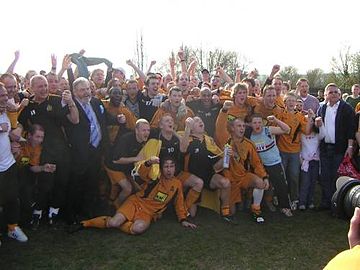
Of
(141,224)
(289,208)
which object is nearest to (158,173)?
(141,224)

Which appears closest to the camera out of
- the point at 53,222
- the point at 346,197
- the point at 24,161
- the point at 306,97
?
the point at 346,197

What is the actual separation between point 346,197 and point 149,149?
3.76 meters

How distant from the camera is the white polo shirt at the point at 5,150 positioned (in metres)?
4.91

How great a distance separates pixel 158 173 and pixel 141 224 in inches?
25.2

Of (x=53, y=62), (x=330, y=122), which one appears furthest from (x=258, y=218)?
(x=53, y=62)

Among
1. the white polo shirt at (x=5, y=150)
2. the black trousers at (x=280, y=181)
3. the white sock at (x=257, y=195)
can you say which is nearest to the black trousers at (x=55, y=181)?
the white polo shirt at (x=5, y=150)

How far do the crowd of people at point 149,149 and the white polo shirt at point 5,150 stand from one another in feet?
0.04

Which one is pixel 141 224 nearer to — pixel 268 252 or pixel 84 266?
pixel 84 266

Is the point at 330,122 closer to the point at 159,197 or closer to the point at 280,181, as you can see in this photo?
the point at 280,181

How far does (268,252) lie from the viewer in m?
4.98

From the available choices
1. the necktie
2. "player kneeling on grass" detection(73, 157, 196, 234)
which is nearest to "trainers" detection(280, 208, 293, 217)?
"player kneeling on grass" detection(73, 157, 196, 234)

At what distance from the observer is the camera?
85.3 inches

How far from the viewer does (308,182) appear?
21.9ft

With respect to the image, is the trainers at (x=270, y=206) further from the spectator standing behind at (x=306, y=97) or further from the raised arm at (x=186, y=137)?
the spectator standing behind at (x=306, y=97)
